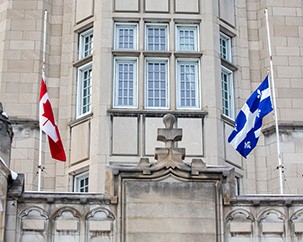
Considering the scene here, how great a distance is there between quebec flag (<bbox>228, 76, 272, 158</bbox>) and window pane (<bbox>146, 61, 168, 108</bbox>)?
8.53ft

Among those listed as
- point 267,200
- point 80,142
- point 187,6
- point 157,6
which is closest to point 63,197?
point 267,200

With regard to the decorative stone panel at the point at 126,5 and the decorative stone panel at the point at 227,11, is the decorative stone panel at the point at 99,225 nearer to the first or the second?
the decorative stone panel at the point at 126,5

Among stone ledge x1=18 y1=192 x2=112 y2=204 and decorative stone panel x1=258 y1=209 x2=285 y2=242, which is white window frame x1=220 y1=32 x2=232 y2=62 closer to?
decorative stone panel x1=258 y1=209 x2=285 y2=242

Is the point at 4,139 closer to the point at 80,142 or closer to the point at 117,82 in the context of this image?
the point at 80,142

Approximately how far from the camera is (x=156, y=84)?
23.9 meters

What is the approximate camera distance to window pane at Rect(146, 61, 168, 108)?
23.7 m

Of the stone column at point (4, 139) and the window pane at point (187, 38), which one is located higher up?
the window pane at point (187, 38)

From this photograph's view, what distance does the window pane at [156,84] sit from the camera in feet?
77.8

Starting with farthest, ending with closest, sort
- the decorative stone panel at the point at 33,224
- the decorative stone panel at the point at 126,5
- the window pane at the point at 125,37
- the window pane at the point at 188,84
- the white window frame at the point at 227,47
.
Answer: the white window frame at the point at 227,47 → the decorative stone panel at the point at 126,5 → the window pane at the point at 125,37 → the window pane at the point at 188,84 → the decorative stone panel at the point at 33,224

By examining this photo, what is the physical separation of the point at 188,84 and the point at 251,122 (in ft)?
9.41

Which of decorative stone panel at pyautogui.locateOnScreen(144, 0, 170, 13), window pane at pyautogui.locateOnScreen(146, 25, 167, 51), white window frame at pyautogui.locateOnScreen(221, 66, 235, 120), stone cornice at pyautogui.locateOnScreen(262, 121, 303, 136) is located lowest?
stone cornice at pyautogui.locateOnScreen(262, 121, 303, 136)

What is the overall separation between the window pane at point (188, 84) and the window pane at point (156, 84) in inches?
16.1

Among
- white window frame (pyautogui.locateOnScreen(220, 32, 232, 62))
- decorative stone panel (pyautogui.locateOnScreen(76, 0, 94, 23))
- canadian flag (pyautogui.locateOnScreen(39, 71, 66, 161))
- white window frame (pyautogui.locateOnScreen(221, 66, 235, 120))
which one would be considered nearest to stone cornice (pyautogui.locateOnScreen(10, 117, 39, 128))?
canadian flag (pyautogui.locateOnScreen(39, 71, 66, 161))

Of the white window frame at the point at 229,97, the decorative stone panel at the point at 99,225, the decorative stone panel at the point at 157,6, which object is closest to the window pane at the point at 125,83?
the decorative stone panel at the point at 157,6
